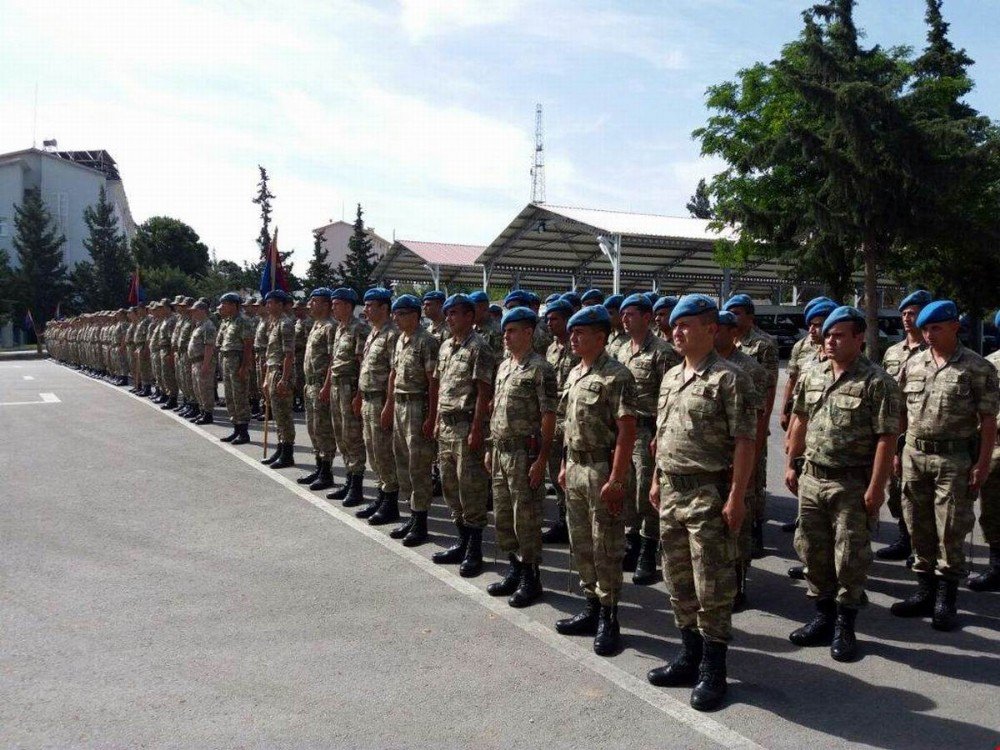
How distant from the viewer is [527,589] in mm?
5141

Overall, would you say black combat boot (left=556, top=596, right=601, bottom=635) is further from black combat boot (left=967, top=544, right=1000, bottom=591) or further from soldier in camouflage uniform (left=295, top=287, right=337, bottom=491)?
soldier in camouflage uniform (left=295, top=287, right=337, bottom=491)

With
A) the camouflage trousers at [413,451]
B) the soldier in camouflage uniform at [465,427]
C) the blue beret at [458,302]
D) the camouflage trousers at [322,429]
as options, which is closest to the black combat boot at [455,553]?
the soldier in camouflage uniform at [465,427]

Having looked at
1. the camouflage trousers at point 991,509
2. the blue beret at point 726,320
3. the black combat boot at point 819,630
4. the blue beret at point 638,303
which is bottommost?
the black combat boot at point 819,630

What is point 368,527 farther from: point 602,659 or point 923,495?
point 923,495

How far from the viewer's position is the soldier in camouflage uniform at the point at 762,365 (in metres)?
6.01

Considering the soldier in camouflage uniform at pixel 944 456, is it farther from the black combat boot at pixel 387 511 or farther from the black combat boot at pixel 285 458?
the black combat boot at pixel 285 458

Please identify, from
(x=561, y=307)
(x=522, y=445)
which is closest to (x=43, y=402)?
(x=561, y=307)

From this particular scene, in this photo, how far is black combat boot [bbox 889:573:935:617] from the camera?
493cm

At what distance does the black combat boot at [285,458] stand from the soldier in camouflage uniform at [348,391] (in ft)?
5.57

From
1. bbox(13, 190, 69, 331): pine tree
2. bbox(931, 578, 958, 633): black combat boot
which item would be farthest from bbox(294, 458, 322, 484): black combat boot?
bbox(13, 190, 69, 331): pine tree

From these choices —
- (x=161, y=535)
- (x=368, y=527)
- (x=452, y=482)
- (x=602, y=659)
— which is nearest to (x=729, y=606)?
(x=602, y=659)

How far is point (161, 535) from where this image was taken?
21.8 feet

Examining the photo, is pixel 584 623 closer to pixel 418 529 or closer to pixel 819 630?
pixel 819 630

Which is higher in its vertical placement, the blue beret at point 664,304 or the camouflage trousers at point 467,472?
the blue beret at point 664,304
